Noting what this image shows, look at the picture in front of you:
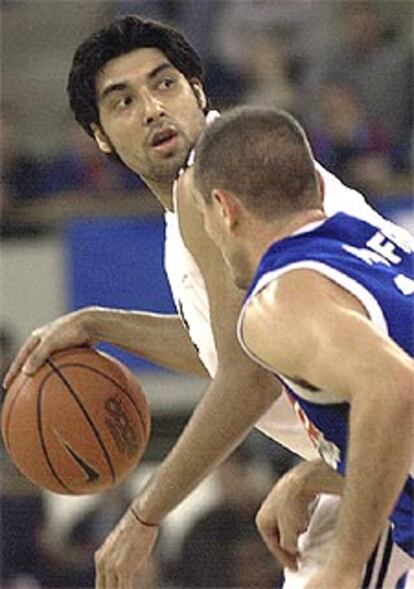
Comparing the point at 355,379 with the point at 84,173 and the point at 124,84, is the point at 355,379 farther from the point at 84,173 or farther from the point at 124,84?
the point at 84,173

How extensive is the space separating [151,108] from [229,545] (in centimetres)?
355

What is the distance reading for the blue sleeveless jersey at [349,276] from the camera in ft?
10.4

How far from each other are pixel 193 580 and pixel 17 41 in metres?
3.33

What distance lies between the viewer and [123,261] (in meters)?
8.10

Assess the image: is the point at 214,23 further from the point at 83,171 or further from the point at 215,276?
the point at 215,276

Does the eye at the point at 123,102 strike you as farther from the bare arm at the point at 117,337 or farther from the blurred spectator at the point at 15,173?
the blurred spectator at the point at 15,173

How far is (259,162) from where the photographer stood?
324 cm

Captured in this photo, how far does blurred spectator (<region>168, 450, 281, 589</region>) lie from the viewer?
7.56m

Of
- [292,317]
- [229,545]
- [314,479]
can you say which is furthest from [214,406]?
[229,545]

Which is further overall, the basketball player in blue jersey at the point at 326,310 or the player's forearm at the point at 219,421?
the player's forearm at the point at 219,421

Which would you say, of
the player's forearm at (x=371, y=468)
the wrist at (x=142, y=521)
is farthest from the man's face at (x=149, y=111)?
the player's forearm at (x=371, y=468)

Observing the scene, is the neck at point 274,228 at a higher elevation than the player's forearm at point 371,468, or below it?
higher

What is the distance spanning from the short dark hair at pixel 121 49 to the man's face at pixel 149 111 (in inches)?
0.8

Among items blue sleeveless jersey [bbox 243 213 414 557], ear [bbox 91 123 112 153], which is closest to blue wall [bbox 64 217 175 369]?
ear [bbox 91 123 112 153]
